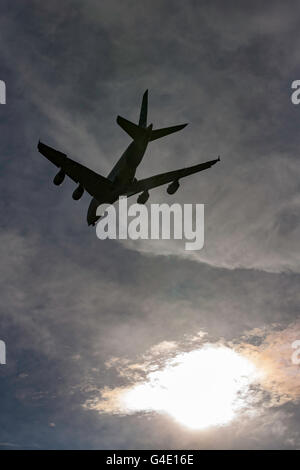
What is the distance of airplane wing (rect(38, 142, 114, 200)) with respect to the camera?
36.2 m

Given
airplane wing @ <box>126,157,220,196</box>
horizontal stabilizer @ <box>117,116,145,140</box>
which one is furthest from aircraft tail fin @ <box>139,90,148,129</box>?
horizontal stabilizer @ <box>117,116,145,140</box>

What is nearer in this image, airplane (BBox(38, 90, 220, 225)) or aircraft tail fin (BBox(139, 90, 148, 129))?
airplane (BBox(38, 90, 220, 225))

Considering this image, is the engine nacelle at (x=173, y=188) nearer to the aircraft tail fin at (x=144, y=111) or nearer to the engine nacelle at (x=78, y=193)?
the aircraft tail fin at (x=144, y=111)

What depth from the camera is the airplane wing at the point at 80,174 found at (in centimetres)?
3616

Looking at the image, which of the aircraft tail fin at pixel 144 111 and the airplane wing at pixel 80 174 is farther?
the aircraft tail fin at pixel 144 111

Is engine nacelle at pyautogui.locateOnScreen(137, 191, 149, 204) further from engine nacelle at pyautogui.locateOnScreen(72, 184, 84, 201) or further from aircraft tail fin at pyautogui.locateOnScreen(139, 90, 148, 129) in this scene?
aircraft tail fin at pyautogui.locateOnScreen(139, 90, 148, 129)

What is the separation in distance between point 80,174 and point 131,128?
319 inches

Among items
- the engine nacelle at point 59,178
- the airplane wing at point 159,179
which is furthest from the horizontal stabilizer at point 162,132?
the engine nacelle at point 59,178

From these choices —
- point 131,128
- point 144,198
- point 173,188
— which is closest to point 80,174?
point 144,198
